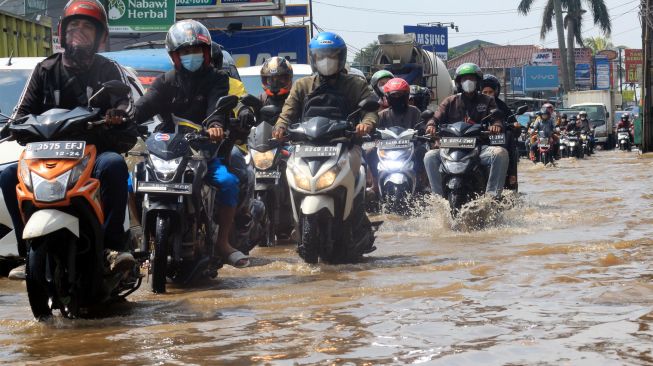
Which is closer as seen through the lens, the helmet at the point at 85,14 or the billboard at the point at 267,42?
the helmet at the point at 85,14

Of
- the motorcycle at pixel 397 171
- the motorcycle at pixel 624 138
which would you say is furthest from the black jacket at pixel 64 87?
the motorcycle at pixel 624 138

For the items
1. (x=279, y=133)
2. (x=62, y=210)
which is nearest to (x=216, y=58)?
(x=279, y=133)

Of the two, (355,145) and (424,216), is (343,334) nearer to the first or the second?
(355,145)

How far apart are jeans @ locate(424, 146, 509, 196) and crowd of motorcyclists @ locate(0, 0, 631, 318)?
1 cm

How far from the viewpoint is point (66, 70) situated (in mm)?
7070

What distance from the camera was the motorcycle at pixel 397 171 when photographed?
44.3ft

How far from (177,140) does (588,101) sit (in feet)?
165

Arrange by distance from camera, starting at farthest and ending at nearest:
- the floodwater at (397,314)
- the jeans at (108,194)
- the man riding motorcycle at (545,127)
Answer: the man riding motorcycle at (545,127), the jeans at (108,194), the floodwater at (397,314)

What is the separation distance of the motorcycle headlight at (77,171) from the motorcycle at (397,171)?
7.48 meters

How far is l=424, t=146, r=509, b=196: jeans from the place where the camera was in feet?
39.2

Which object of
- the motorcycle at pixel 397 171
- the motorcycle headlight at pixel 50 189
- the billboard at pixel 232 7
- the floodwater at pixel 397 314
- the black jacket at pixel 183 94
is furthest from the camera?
the billboard at pixel 232 7

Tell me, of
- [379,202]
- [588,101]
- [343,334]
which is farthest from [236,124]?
[588,101]

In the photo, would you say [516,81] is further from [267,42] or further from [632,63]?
[267,42]

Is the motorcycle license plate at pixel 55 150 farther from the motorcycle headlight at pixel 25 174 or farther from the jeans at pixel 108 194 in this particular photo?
the jeans at pixel 108 194
